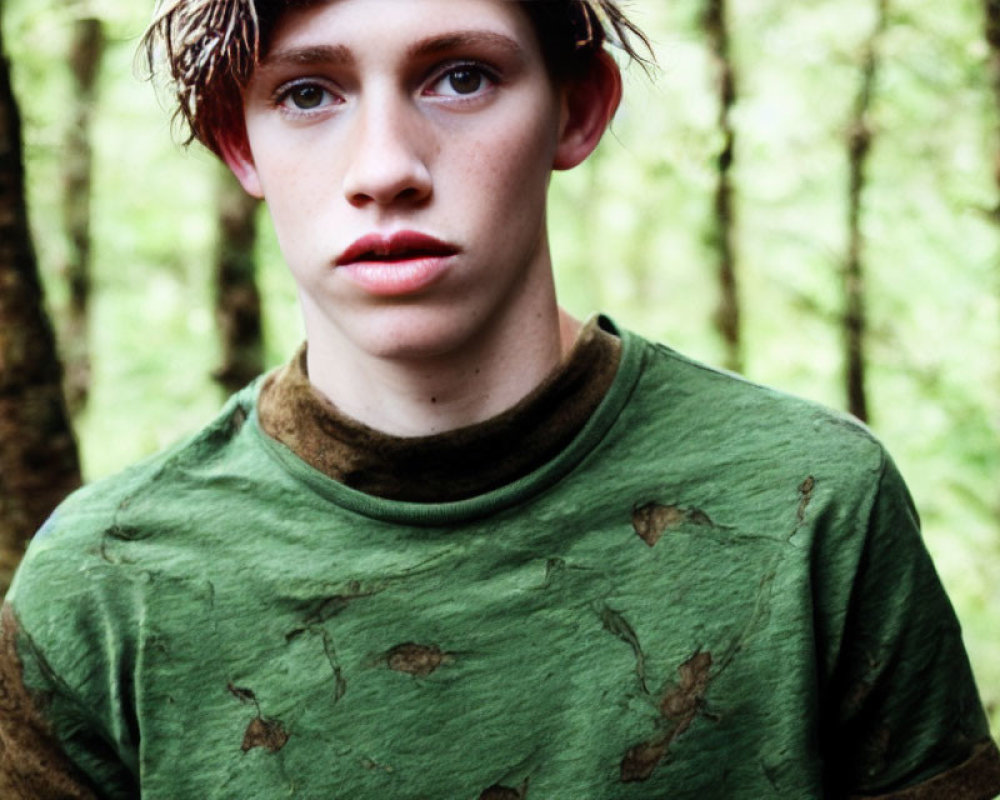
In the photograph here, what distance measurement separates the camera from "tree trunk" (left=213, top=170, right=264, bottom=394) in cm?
696

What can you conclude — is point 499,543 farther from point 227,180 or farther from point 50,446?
point 227,180

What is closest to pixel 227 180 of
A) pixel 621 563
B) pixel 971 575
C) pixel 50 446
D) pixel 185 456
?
pixel 50 446

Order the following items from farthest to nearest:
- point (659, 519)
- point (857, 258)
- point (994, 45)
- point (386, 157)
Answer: point (857, 258) < point (994, 45) < point (659, 519) < point (386, 157)

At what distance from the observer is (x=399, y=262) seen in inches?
67.4

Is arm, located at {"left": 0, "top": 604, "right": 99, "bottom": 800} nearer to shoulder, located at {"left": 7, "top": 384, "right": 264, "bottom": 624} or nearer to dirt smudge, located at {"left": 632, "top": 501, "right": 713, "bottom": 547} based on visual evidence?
shoulder, located at {"left": 7, "top": 384, "right": 264, "bottom": 624}

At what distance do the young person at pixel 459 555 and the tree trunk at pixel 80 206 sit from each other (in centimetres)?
874

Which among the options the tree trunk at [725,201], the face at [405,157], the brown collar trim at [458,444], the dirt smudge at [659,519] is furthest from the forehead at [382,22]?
the tree trunk at [725,201]

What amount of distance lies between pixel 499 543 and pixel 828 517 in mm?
540

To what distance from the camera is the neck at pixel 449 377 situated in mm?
1840

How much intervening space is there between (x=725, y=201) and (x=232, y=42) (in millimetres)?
7994

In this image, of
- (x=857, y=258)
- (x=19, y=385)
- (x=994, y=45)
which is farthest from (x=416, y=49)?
(x=857, y=258)

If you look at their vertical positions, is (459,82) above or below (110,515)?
above

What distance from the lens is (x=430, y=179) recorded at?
5.56ft

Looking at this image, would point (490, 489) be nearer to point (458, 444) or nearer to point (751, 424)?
point (458, 444)
